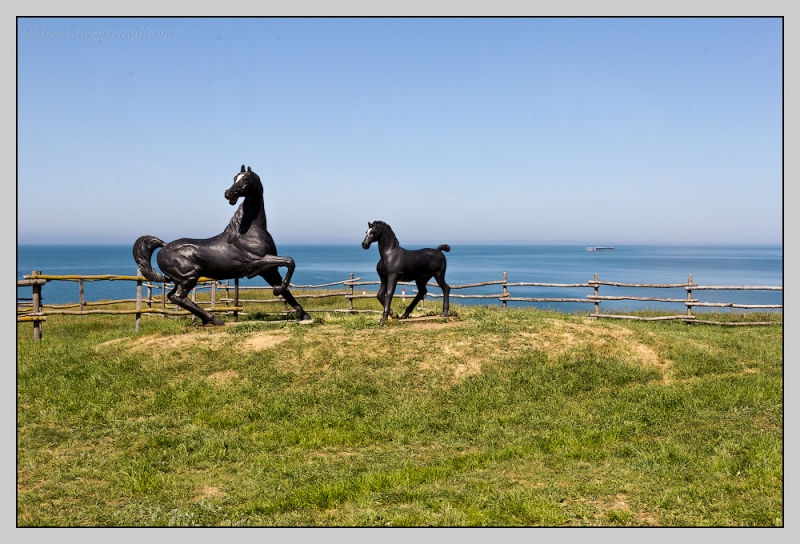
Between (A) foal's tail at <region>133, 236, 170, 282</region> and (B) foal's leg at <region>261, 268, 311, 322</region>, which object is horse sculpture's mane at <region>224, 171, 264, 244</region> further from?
(A) foal's tail at <region>133, 236, 170, 282</region>

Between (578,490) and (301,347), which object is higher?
(301,347)

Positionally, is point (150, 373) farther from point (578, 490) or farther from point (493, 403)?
point (578, 490)

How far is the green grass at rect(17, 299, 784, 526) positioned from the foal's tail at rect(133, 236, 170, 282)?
3.67 ft

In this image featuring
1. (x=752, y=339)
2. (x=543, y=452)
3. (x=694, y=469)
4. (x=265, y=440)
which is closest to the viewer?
(x=694, y=469)

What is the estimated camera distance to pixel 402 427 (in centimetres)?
777

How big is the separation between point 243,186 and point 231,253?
1181 mm

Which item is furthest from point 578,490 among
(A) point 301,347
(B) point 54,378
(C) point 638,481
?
(B) point 54,378

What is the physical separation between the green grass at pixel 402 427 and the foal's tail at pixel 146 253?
1.12 meters

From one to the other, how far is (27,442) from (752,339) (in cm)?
A: 1332

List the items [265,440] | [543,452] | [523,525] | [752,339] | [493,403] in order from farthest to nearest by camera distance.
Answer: [752,339] < [493,403] < [265,440] < [543,452] < [523,525]

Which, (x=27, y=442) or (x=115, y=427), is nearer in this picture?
(x=27, y=442)

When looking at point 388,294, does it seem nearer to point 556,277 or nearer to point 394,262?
point 394,262

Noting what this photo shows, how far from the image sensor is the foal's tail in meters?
11.3

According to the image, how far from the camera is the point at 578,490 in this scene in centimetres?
569
